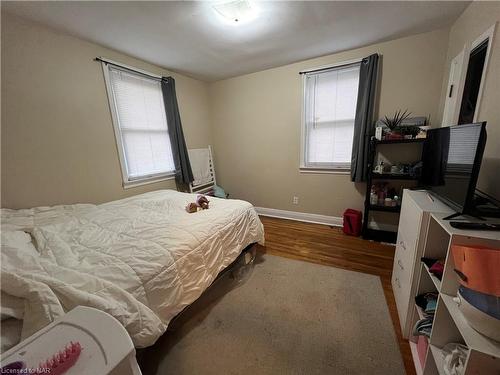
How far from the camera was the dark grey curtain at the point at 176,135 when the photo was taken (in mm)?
2859

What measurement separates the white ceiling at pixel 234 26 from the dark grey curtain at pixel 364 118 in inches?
12.0

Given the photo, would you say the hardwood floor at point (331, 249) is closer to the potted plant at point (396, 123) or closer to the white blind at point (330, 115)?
the white blind at point (330, 115)

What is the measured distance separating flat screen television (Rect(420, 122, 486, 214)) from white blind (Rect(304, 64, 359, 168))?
4.33ft

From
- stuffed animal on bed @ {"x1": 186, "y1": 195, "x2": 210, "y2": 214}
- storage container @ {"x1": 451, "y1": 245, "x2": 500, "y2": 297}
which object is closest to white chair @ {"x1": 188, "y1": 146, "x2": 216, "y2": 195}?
stuffed animal on bed @ {"x1": 186, "y1": 195, "x2": 210, "y2": 214}

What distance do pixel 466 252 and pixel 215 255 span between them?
4.59ft

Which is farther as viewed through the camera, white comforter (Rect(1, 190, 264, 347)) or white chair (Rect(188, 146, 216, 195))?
white chair (Rect(188, 146, 216, 195))

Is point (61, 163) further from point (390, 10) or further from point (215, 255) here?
point (390, 10)

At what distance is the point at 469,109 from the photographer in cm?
167

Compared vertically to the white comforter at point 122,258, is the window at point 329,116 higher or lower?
higher

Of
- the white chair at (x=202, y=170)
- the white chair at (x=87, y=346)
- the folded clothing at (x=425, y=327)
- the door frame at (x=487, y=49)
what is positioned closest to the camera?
the white chair at (x=87, y=346)

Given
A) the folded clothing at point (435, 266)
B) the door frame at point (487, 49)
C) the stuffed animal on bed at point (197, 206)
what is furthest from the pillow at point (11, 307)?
the door frame at point (487, 49)

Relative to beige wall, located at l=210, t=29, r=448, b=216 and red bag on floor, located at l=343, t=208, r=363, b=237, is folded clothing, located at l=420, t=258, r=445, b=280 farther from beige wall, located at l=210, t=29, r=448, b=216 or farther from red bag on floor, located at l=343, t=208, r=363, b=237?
beige wall, located at l=210, t=29, r=448, b=216

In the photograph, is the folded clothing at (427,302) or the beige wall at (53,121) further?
the beige wall at (53,121)

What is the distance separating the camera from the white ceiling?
1.63 metres
